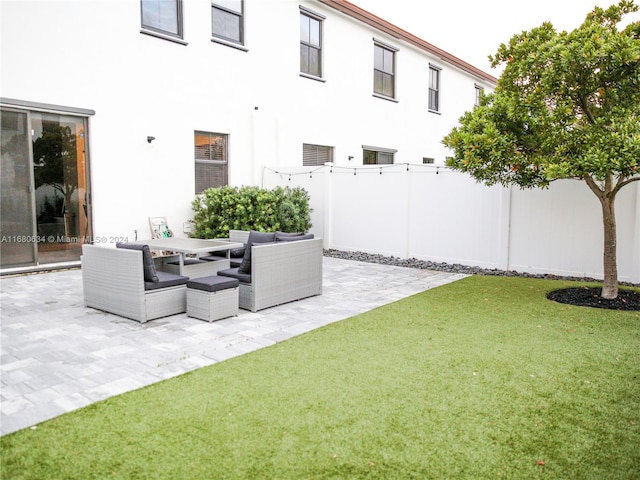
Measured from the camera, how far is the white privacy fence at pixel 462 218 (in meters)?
8.15

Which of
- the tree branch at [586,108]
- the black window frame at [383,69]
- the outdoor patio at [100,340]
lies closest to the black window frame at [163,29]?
the outdoor patio at [100,340]

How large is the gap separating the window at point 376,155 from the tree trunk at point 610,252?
902 cm

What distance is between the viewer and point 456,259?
9.67 meters

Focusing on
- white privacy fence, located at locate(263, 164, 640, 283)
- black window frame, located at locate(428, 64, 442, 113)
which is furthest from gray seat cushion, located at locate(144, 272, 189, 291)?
black window frame, located at locate(428, 64, 442, 113)

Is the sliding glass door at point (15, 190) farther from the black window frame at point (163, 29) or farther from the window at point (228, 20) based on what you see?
the window at point (228, 20)

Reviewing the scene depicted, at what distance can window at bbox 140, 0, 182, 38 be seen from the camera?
9.73m

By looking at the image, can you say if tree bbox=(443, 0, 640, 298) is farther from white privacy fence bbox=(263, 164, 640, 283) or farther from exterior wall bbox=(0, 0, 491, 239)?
exterior wall bbox=(0, 0, 491, 239)

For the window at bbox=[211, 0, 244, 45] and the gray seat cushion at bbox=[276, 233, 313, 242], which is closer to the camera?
the gray seat cushion at bbox=[276, 233, 313, 242]

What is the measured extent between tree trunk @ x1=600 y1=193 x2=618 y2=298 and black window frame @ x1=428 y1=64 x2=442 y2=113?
39.9 feet

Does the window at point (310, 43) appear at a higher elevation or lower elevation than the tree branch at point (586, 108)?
higher

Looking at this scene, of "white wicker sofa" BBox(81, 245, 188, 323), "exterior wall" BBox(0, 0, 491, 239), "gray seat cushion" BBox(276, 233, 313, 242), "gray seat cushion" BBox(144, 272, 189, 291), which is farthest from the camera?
"exterior wall" BBox(0, 0, 491, 239)

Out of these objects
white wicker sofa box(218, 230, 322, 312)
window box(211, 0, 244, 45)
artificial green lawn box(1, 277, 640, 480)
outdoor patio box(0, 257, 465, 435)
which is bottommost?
artificial green lawn box(1, 277, 640, 480)

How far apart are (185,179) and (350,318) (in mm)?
6131

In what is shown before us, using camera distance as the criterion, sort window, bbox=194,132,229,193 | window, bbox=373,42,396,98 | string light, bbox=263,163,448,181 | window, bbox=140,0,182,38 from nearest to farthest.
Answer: window, bbox=140,0,182,38 < string light, bbox=263,163,448,181 < window, bbox=194,132,229,193 < window, bbox=373,42,396,98
